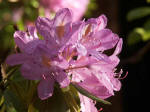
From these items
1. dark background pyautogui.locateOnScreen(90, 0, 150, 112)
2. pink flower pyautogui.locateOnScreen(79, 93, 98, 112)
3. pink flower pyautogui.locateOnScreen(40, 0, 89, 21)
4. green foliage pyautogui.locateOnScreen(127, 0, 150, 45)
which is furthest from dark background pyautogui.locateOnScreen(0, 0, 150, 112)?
pink flower pyautogui.locateOnScreen(79, 93, 98, 112)

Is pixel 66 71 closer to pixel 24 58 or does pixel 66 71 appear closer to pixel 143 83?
pixel 24 58

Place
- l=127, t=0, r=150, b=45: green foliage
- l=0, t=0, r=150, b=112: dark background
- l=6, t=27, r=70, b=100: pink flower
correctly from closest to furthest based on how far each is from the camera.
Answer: l=6, t=27, r=70, b=100: pink flower → l=127, t=0, r=150, b=45: green foliage → l=0, t=0, r=150, b=112: dark background

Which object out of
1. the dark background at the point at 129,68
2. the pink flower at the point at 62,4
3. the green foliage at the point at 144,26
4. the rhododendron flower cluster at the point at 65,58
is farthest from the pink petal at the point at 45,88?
the dark background at the point at 129,68

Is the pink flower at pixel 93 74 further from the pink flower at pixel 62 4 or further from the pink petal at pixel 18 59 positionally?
the pink flower at pixel 62 4

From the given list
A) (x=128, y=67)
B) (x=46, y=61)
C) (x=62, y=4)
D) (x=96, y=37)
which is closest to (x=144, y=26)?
(x=62, y=4)

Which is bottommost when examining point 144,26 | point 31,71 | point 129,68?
point 129,68

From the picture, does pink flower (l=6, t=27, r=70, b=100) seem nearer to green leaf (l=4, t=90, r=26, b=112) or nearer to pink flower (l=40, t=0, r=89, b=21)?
green leaf (l=4, t=90, r=26, b=112)

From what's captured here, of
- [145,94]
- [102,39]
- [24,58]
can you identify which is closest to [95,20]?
[102,39]

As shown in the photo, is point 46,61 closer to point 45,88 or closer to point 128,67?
point 45,88
